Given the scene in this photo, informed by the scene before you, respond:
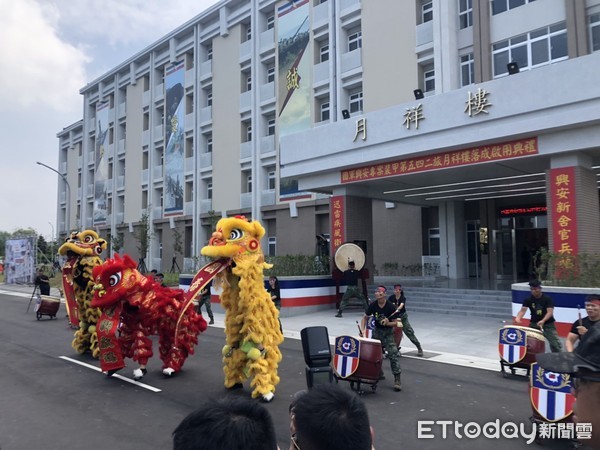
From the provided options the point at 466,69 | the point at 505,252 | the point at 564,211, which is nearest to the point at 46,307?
the point at 564,211

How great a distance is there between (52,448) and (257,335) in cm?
287

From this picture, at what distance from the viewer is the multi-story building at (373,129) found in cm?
1291

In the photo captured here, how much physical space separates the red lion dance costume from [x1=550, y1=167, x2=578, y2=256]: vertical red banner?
31.0 feet

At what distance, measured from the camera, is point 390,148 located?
15.3m

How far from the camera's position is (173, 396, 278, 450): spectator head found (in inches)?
64.4

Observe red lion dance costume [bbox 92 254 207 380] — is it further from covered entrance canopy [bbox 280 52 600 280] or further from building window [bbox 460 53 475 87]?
building window [bbox 460 53 475 87]

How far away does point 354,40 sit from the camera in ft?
78.5

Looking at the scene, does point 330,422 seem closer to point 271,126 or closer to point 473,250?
point 473,250

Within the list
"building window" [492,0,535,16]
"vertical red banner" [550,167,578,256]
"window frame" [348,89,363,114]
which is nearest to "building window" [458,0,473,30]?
"building window" [492,0,535,16]

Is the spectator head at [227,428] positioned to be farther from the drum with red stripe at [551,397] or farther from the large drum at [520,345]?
the large drum at [520,345]

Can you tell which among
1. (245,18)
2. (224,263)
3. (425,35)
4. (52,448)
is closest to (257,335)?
(224,263)

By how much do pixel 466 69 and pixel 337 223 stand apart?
8.52 meters

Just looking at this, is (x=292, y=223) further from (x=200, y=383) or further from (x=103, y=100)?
(x=103, y=100)

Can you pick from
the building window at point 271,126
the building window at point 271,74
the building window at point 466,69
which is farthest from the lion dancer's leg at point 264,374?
the building window at point 271,74
